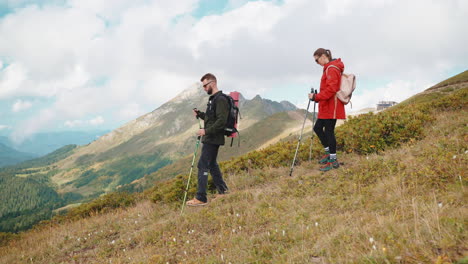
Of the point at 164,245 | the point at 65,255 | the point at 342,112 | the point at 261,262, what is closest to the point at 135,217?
the point at 65,255

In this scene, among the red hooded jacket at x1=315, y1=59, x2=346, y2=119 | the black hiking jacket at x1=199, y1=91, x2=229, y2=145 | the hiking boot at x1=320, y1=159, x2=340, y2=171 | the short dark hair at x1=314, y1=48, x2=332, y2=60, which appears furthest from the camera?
the hiking boot at x1=320, y1=159, x2=340, y2=171

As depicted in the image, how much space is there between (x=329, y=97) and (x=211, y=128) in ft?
12.3

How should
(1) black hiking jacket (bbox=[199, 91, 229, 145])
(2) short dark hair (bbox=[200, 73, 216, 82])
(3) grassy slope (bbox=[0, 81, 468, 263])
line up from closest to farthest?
(3) grassy slope (bbox=[0, 81, 468, 263]) → (1) black hiking jacket (bbox=[199, 91, 229, 145]) → (2) short dark hair (bbox=[200, 73, 216, 82])

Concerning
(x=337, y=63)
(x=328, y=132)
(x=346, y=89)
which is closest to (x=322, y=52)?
(x=337, y=63)

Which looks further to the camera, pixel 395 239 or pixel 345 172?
pixel 345 172

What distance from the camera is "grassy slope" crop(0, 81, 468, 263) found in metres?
3.48

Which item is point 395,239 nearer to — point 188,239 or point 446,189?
point 446,189

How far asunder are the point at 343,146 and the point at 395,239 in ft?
28.1

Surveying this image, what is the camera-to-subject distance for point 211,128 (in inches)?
298

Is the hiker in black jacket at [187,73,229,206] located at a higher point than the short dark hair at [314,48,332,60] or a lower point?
lower

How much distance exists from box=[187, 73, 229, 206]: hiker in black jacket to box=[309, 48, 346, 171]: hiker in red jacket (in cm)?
299

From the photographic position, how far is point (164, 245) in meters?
6.25

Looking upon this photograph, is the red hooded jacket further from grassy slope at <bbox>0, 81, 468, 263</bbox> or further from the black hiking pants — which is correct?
the black hiking pants

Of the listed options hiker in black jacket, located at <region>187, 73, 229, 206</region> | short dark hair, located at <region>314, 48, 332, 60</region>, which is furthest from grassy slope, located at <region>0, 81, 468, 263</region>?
short dark hair, located at <region>314, 48, 332, 60</region>
